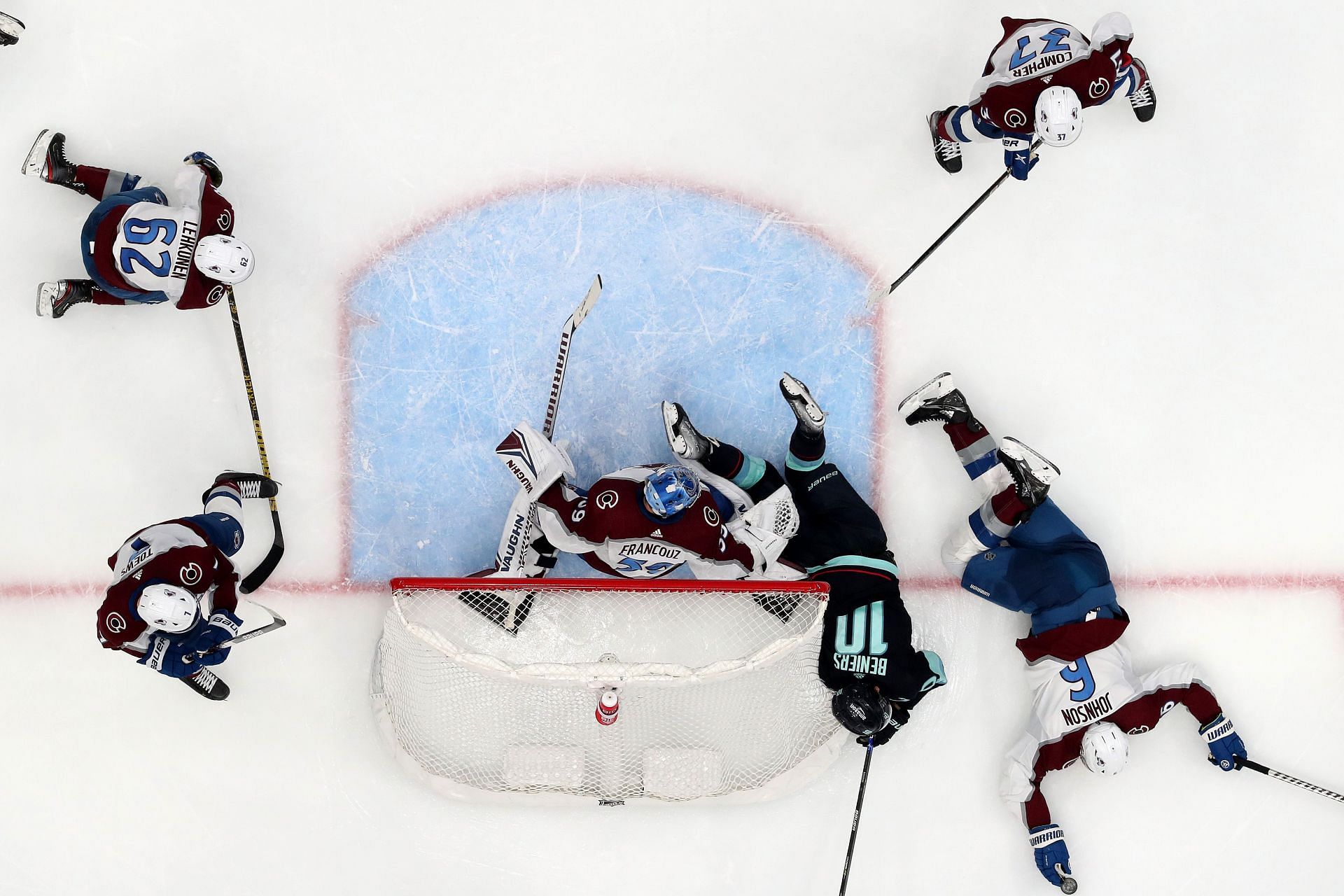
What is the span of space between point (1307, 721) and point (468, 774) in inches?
135

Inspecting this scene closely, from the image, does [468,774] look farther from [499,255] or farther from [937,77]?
[937,77]

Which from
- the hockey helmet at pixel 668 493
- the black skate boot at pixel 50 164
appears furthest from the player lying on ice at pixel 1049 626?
the black skate boot at pixel 50 164

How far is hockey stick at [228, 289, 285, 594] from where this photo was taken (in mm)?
3918

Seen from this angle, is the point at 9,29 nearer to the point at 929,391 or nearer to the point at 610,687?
the point at 610,687

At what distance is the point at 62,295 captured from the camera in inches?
154

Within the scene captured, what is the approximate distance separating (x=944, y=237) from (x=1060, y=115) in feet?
2.16

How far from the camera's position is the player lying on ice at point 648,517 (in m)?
3.50

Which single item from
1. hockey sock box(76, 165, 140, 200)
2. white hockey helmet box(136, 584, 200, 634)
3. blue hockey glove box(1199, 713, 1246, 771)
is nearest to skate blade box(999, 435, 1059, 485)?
blue hockey glove box(1199, 713, 1246, 771)

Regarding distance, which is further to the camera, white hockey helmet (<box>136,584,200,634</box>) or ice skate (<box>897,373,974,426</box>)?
ice skate (<box>897,373,974,426</box>)

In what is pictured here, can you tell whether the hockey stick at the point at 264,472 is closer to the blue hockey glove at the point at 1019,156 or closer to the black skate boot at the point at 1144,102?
the blue hockey glove at the point at 1019,156

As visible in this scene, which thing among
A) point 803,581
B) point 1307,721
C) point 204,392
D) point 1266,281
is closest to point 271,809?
point 204,392

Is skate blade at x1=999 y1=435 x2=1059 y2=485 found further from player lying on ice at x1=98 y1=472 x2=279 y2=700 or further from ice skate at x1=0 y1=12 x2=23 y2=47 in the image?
ice skate at x1=0 y1=12 x2=23 y2=47

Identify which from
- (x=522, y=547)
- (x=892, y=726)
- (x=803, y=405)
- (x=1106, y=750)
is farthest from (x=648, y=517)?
(x=1106, y=750)

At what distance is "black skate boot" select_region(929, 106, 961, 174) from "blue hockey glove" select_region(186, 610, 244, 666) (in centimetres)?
311
